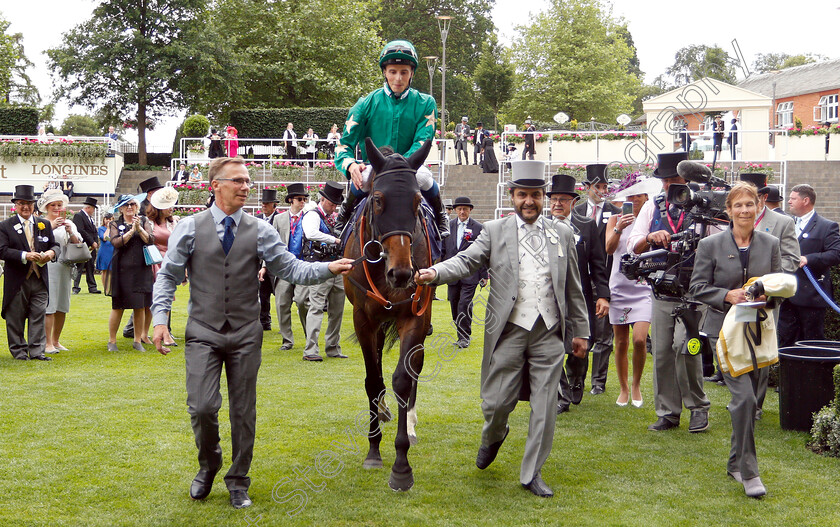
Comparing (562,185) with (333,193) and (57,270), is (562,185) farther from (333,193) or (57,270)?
(57,270)

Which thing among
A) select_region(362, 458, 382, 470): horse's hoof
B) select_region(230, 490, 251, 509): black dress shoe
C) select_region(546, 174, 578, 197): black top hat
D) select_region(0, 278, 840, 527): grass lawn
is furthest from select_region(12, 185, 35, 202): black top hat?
select_region(546, 174, 578, 197): black top hat

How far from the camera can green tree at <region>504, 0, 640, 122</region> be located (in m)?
47.2

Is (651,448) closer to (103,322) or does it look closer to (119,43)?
(103,322)

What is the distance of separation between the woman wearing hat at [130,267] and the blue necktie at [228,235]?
6.05 metres

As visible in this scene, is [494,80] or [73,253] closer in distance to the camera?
[73,253]

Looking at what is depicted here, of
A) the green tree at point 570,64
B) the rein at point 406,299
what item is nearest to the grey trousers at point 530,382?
the rein at point 406,299

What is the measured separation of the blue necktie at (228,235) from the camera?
4.84 metres

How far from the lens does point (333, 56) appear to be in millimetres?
41969

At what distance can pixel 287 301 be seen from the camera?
35.0ft

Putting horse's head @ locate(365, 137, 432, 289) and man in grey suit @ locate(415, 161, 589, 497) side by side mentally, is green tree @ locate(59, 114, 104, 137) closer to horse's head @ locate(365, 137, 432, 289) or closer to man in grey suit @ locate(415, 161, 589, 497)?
horse's head @ locate(365, 137, 432, 289)

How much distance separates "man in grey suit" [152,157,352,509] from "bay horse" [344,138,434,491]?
0.40 metres

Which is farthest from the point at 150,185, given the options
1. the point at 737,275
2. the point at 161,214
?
the point at 737,275

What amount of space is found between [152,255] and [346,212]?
4539 millimetres

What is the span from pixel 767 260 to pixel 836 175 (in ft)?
79.2
